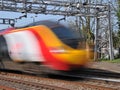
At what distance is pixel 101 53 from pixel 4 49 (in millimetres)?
23695

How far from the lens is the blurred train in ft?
51.5

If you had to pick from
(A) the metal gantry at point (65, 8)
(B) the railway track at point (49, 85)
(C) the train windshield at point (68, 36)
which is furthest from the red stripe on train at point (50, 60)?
(A) the metal gantry at point (65, 8)

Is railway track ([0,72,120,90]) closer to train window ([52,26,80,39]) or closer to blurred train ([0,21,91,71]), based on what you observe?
blurred train ([0,21,91,71])

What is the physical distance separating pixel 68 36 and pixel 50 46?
0.98m

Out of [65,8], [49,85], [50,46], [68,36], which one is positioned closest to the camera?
[49,85]

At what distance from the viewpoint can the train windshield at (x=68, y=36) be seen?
16.2m

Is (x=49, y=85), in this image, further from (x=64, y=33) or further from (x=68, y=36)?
(x=64, y=33)

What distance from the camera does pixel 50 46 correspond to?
16.1 m

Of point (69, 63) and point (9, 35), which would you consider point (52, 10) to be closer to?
point (9, 35)

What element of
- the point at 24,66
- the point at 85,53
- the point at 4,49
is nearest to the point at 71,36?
the point at 85,53

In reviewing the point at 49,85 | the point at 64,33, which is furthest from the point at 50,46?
the point at 49,85

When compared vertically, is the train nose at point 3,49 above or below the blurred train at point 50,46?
below

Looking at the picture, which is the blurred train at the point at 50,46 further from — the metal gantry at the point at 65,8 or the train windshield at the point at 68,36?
the metal gantry at the point at 65,8

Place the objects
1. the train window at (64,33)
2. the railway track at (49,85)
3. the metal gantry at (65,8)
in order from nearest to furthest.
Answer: the railway track at (49,85) < the train window at (64,33) < the metal gantry at (65,8)
